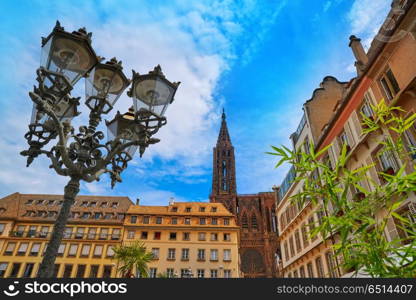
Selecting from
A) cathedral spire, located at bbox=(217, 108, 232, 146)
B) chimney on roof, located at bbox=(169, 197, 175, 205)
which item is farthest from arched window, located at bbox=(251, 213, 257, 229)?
cathedral spire, located at bbox=(217, 108, 232, 146)

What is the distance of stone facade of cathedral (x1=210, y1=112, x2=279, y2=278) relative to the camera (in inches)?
A: 2122

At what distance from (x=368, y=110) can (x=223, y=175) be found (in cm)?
6216

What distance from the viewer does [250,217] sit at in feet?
203

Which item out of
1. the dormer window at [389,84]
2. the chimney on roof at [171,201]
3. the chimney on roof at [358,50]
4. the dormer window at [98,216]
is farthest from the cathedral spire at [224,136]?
the dormer window at [389,84]

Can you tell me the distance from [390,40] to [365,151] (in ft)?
15.4

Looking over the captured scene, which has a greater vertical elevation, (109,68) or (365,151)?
(365,151)

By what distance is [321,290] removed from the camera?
7.14 feet

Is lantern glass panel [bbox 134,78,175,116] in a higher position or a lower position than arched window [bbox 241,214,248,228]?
lower

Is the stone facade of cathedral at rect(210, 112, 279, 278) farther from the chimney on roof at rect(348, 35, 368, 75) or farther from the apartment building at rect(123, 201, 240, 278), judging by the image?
the chimney on roof at rect(348, 35, 368, 75)

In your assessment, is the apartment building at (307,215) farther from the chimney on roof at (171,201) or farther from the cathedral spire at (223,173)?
the cathedral spire at (223,173)

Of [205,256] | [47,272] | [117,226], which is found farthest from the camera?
[117,226]

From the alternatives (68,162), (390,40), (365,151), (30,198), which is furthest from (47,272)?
(30,198)

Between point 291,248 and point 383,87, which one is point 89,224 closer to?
point 291,248

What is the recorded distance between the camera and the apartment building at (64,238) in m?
32.8
